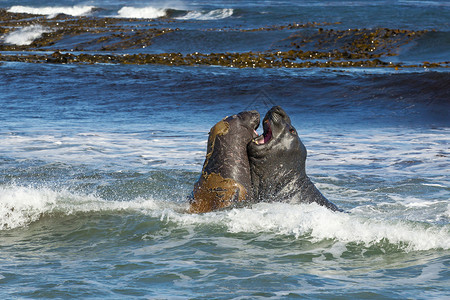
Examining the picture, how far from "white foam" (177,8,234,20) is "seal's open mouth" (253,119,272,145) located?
3413 cm

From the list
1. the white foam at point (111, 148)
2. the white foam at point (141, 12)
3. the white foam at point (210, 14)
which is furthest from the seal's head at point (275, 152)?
the white foam at point (141, 12)

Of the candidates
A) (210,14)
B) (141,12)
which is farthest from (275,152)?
(141,12)

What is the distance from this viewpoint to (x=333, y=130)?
12.6 metres

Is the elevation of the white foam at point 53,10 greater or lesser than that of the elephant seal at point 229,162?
greater

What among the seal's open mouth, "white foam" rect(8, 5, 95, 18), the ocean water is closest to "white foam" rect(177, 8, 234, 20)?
"white foam" rect(8, 5, 95, 18)

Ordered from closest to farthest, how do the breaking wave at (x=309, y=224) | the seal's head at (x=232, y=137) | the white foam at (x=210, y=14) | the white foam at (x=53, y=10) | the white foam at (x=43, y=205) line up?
the breaking wave at (x=309, y=224)
the seal's head at (x=232, y=137)
the white foam at (x=43, y=205)
the white foam at (x=210, y=14)
the white foam at (x=53, y=10)

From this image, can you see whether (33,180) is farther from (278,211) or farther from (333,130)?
(333,130)

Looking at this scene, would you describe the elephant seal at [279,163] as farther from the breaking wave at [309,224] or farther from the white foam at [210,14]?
the white foam at [210,14]

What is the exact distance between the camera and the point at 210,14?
40.8 meters

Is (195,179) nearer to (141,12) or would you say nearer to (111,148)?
(111,148)

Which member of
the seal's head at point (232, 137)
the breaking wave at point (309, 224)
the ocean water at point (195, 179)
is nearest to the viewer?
the ocean water at point (195, 179)

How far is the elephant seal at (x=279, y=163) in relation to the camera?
5.27 m

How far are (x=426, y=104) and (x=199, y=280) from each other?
11619 mm

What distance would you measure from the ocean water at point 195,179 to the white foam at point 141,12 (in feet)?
74.5
